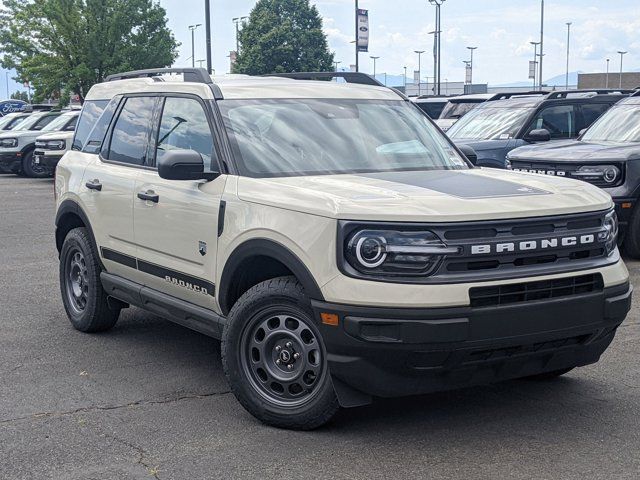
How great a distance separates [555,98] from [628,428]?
33.3ft

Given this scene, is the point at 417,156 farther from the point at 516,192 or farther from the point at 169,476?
the point at 169,476

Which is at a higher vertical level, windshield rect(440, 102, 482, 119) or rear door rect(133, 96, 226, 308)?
windshield rect(440, 102, 482, 119)

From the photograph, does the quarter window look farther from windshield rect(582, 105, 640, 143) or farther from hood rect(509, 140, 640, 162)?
windshield rect(582, 105, 640, 143)

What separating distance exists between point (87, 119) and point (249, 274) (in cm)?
295

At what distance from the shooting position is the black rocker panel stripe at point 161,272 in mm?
5414

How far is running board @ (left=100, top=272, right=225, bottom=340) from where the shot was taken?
213 inches

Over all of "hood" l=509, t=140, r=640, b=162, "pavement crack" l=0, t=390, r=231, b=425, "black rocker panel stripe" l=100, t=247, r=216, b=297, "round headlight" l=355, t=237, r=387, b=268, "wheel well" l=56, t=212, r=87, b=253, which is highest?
"hood" l=509, t=140, r=640, b=162

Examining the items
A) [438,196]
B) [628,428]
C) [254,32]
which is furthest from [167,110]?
[254,32]

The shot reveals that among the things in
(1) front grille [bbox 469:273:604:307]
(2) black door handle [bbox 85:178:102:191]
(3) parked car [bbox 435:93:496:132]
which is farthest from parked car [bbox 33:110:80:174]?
(1) front grille [bbox 469:273:604:307]

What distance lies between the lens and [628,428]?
4.82 meters

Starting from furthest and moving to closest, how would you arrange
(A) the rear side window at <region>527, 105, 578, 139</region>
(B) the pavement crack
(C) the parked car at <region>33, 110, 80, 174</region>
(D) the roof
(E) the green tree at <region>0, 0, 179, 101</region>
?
(E) the green tree at <region>0, 0, 179, 101</region>, (C) the parked car at <region>33, 110, 80, 174</region>, (A) the rear side window at <region>527, 105, 578, 139</region>, (D) the roof, (B) the pavement crack

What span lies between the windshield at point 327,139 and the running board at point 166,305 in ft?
2.87

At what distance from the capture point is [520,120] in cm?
1390

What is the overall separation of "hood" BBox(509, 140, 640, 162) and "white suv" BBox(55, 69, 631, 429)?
160 inches
